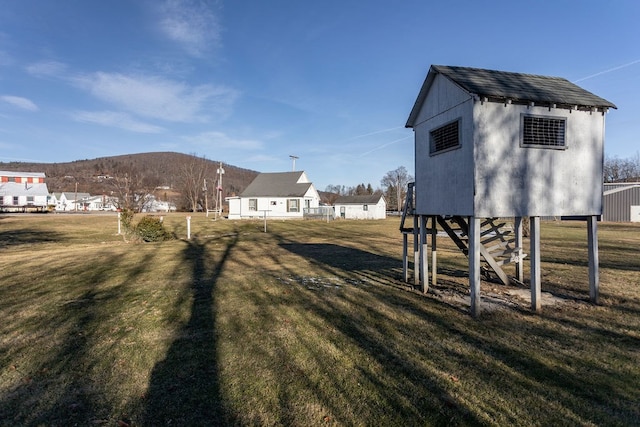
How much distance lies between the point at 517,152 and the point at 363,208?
50.7m

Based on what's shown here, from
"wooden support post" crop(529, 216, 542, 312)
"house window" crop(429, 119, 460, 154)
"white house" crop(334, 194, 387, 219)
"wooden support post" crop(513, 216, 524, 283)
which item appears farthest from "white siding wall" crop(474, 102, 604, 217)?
"white house" crop(334, 194, 387, 219)

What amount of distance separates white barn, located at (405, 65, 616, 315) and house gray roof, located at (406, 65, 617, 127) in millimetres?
25

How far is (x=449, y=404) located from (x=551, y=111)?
6.66 m

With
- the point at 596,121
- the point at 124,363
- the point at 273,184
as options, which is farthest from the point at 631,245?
the point at 273,184

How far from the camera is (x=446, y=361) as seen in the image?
5051 mm

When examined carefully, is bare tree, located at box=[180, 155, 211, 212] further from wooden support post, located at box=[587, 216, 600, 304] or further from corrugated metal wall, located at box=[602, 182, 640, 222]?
wooden support post, located at box=[587, 216, 600, 304]

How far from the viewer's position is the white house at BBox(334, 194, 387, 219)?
5753 cm

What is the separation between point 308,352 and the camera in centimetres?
532

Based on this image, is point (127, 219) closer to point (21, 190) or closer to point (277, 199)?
point (277, 199)

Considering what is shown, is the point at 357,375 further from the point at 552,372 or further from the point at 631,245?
the point at 631,245

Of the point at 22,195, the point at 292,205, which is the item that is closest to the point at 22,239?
the point at 292,205

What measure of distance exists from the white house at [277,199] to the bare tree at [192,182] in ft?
85.5

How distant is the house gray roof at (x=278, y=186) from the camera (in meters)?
45.2

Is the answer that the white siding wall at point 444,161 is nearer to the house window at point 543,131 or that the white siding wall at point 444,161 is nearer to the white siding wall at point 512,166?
the white siding wall at point 512,166
